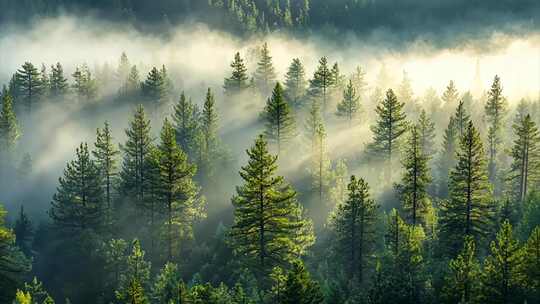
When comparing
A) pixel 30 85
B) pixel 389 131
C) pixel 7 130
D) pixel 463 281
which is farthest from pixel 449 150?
pixel 30 85

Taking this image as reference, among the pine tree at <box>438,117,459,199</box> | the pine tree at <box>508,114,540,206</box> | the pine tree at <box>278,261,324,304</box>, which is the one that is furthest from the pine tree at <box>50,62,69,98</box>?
the pine tree at <box>278,261,324,304</box>

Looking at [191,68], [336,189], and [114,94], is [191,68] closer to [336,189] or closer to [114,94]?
[114,94]

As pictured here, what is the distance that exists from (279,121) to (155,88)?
35.8m

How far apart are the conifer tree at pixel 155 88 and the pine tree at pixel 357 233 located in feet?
177

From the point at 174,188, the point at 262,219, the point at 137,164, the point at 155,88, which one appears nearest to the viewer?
the point at 262,219

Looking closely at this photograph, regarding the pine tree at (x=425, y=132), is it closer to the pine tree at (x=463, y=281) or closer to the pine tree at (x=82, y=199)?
the pine tree at (x=82, y=199)

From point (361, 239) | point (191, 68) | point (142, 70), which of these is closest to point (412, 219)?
point (361, 239)

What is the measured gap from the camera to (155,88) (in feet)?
320

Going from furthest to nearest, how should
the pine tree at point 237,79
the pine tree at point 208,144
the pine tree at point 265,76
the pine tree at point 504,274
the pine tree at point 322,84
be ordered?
the pine tree at point 265,76 → the pine tree at point 237,79 → the pine tree at point 322,84 → the pine tree at point 208,144 → the pine tree at point 504,274

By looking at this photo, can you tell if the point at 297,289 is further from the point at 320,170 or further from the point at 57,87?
the point at 57,87

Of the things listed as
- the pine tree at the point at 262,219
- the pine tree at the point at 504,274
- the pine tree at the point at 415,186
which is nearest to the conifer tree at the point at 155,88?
the pine tree at the point at 415,186

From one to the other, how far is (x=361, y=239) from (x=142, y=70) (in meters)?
108

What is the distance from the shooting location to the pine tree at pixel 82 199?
6056 centimetres

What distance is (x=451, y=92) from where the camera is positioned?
339ft
